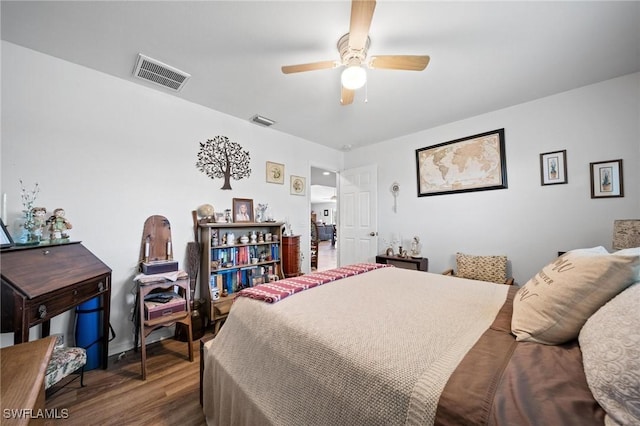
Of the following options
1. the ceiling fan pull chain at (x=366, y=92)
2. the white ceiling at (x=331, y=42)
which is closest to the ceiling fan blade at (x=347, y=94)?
the white ceiling at (x=331, y=42)

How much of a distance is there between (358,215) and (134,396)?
3.43 meters

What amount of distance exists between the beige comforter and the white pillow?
0.30 m

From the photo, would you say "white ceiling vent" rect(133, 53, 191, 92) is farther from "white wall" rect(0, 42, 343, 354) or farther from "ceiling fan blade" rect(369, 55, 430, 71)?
"ceiling fan blade" rect(369, 55, 430, 71)

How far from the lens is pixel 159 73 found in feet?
6.81

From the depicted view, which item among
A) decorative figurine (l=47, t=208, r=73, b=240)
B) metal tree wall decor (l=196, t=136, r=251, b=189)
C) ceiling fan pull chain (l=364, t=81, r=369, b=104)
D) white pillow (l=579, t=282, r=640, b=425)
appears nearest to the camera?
white pillow (l=579, t=282, r=640, b=425)

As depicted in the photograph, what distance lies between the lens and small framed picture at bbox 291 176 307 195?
3.63 m

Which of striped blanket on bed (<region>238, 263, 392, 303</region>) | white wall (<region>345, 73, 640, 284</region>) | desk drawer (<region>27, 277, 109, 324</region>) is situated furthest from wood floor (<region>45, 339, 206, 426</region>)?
white wall (<region>345, 73, 640, 284</region>)

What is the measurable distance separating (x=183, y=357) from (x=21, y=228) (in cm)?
161

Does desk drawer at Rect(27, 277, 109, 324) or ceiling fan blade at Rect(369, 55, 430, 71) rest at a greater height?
ceiling fan blade at Rect(369, 55, 430, 71)

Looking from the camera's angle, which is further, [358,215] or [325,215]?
[325,215]

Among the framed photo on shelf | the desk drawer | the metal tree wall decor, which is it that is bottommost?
the desk drawer

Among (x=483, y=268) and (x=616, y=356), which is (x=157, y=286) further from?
(x=483, y=268)

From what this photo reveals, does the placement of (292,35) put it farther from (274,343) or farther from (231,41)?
(274,343)

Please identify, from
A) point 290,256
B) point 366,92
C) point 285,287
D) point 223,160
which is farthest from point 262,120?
point 285,287
